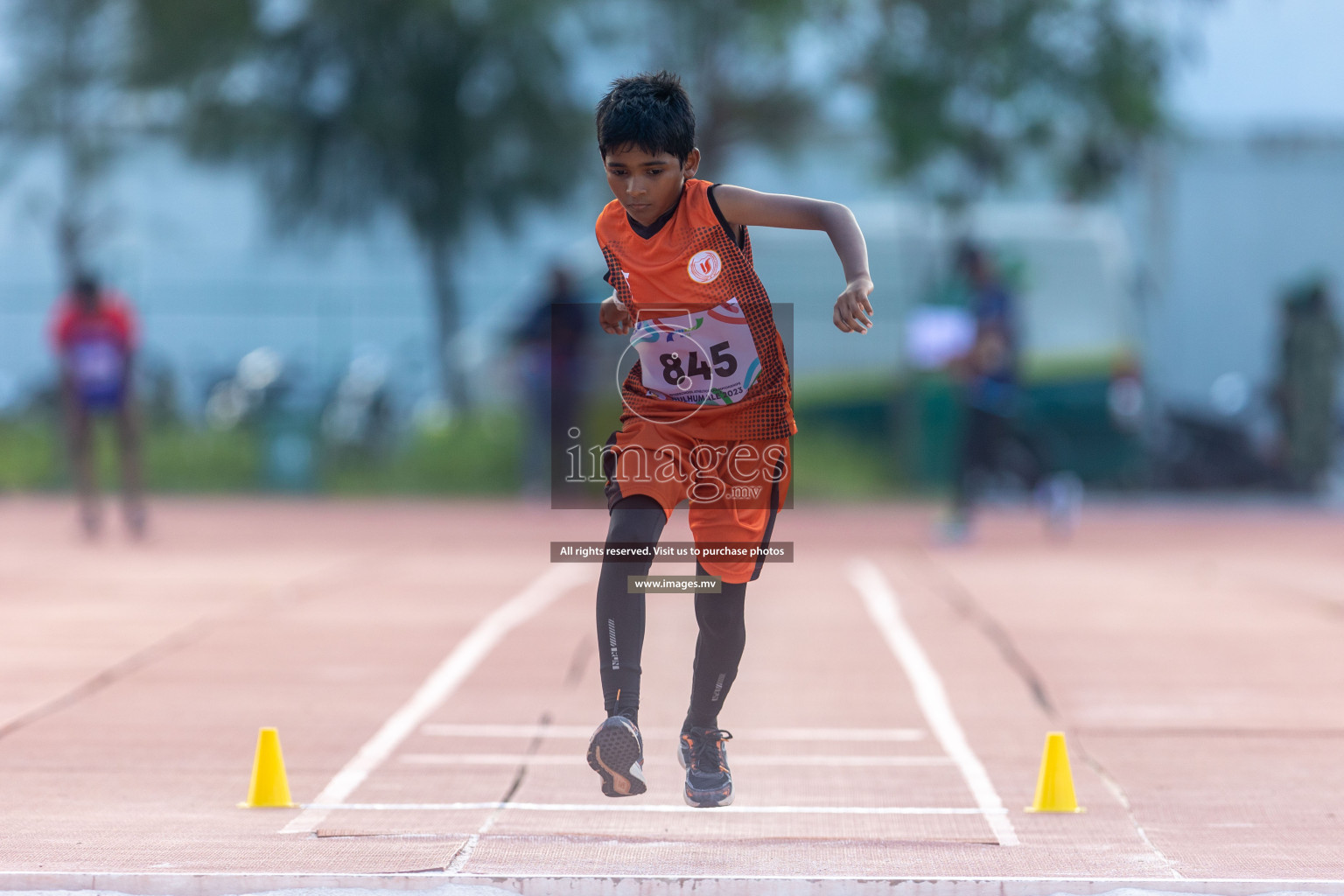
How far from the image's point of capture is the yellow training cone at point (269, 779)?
5.43m

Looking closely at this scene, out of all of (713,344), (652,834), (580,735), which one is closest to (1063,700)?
(580,735)

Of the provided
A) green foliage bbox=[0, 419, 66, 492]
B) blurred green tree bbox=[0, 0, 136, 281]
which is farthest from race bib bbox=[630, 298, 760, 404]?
blurred green tree bbox=[0, 0, 136, 281]

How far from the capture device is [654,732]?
680 centimetres

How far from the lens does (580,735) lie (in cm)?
675

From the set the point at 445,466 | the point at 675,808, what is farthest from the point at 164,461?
the point at 675,808

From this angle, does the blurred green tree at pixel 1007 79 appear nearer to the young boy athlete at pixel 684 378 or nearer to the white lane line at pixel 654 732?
the white lane line at pixel 654 732

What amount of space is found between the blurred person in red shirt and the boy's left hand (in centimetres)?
1076

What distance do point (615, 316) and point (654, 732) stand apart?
2399 mm

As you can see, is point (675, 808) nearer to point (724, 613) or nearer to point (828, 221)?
point (724, 613)

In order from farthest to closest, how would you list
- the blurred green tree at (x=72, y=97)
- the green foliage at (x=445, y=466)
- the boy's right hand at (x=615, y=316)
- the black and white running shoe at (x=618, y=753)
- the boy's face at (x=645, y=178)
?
1. the blurred green tree at (x=72, y=97)
2. the green foliage at (x=445, y=466)
3. the boy's right hand at (x=615, y=316)
4. the black and white running shoe at (x=618, y=753)
5. the boy's face at (x=645, y=178)

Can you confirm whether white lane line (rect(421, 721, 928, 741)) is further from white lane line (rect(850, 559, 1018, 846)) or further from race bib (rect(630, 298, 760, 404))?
race bib (rect(630, 298, 760, 404))

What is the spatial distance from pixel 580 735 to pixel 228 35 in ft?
51.3

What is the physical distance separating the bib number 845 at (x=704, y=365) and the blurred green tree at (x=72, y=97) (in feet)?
59.7

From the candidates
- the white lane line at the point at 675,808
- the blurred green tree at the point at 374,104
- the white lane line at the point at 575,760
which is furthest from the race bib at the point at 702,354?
the blurred green tree at the point at 374,104
